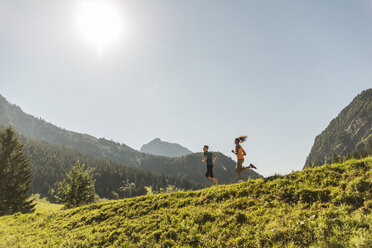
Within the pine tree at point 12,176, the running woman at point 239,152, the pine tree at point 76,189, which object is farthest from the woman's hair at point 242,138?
the pine tree at point 12,176

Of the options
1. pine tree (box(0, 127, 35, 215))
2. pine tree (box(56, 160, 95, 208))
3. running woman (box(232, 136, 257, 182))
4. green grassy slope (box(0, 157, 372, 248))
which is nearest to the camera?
green grassy slope (box(0, 157, 372, 248))

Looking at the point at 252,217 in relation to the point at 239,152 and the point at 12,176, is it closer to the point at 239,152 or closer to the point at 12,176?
the point at 239,152

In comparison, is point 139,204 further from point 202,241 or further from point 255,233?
point 255,233

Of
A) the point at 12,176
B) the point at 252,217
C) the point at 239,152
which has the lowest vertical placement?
the point at 12,176

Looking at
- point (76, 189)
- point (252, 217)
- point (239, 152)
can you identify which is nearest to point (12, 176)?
point (76, 189)

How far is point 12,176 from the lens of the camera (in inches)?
1439

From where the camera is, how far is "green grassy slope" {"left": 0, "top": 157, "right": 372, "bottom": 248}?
5.75 m

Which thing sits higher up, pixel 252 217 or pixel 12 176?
pixel 252 217

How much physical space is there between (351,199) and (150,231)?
8.24 m

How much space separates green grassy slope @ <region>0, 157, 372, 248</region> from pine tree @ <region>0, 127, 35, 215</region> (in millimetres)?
29945

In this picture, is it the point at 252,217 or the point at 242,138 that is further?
the point at 242,138

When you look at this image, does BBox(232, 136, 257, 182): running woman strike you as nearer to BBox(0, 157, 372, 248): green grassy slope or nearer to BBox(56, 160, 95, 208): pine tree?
BBox(0, 157, 372, 248): green grassy slope

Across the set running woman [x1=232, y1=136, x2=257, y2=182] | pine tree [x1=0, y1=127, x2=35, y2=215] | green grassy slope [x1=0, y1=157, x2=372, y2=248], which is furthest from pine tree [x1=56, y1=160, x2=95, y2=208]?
running woman [x1=232, y1=136, x2=257, y2=182]

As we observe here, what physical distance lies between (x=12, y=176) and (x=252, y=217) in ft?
152
